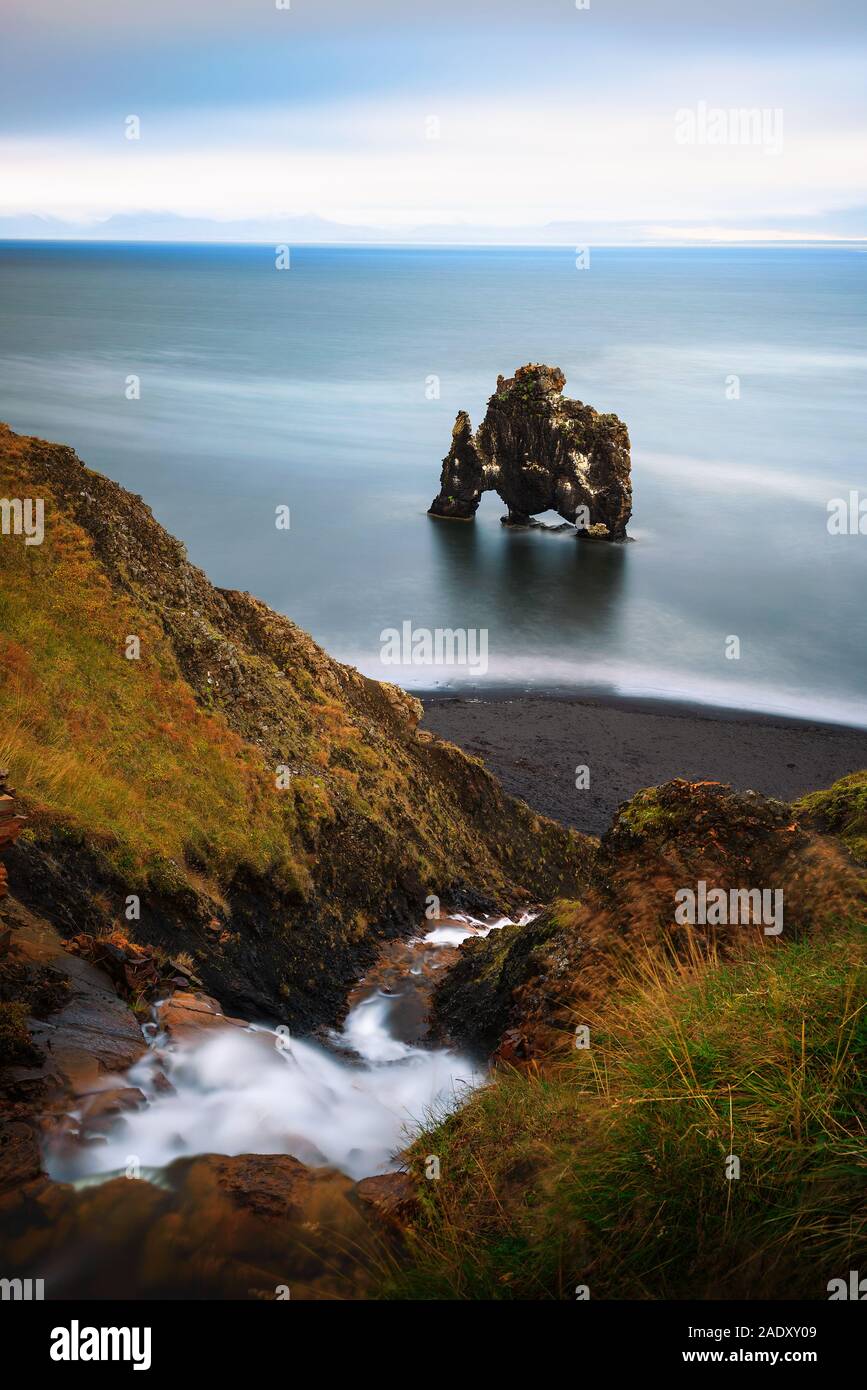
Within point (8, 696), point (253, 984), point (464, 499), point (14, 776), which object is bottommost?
point (253, 984)

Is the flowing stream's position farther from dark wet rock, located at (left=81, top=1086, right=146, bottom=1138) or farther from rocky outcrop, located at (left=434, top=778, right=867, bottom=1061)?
rocky outcrop, located at (left=434, top=778, right=867, bottom=1061)

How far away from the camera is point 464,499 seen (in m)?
64.4

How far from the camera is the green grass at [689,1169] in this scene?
5141 millimetres

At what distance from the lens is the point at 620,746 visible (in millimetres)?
34125

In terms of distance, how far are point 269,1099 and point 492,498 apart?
208 ft

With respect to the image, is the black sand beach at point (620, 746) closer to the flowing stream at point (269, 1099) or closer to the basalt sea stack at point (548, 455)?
the flowing stream at point (269, 1099)

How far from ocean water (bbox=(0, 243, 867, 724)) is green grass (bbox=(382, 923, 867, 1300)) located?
114 feet

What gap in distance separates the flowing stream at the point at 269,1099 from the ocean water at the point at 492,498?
30.8 m

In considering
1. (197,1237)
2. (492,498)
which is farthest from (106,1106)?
(492,498)

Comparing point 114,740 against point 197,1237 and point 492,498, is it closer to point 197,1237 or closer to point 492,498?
point 197,1237

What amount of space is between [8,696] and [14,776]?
1782 mm

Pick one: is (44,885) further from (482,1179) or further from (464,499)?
(464,499)
